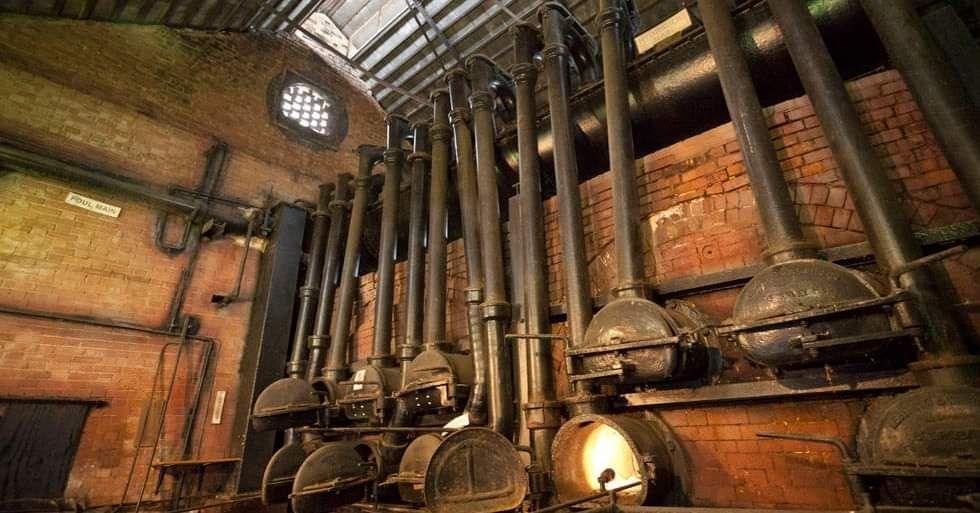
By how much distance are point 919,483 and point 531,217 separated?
8.12 ft

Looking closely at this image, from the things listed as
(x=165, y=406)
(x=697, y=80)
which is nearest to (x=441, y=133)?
(x=697, y=80)

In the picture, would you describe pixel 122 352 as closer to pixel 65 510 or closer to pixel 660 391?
pixel 65 510

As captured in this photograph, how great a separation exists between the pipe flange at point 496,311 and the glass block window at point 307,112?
584 cm

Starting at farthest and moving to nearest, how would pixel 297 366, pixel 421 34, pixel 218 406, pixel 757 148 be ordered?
pixel 421 34 → pixel 218 406 → pixel 297 366 → pixel 757 148

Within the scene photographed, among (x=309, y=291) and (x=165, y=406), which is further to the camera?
(x=309, y=291)

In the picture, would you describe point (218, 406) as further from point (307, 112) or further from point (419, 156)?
point (307, 112)

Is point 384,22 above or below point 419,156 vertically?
above

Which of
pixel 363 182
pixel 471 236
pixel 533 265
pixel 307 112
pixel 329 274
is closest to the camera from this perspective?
pixel 533 265

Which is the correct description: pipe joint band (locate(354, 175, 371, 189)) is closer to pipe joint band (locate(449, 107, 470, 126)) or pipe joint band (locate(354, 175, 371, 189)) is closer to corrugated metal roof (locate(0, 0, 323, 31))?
pipe joint band (locate(449, 107, 470, 126))

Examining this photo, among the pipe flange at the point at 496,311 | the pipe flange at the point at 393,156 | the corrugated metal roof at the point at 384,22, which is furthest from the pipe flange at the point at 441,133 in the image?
the corrugated metal roof at the point at 384,22

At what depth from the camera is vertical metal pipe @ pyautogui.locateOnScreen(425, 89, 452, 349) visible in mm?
3959

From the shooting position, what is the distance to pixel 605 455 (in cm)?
264

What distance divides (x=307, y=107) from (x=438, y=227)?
5.35 meters

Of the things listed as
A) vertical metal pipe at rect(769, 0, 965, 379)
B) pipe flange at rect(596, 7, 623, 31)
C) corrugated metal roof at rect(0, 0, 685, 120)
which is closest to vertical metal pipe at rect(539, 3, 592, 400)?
pipe flange at rect(596, 7, 623, 31)
